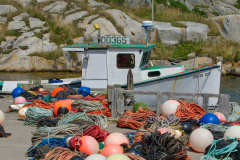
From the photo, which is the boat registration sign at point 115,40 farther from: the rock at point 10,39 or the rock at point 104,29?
the rock at point 10,39

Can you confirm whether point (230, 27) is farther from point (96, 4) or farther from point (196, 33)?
point (96, 4)

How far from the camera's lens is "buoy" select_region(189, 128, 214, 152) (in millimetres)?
5043

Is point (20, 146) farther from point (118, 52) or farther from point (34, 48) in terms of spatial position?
point (34, 48)

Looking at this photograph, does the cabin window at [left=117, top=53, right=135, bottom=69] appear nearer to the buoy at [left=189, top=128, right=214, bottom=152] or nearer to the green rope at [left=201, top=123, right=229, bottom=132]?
the green rope at [left=201, top=123, right=229, bottom=132]

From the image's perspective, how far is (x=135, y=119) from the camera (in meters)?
6.93

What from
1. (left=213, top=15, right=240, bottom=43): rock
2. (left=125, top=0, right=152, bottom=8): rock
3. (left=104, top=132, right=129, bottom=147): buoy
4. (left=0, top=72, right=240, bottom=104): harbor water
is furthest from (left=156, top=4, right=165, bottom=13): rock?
(left=104, top=132, right=129, bottom=147): buoy

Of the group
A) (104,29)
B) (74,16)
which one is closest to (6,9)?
(74,16)

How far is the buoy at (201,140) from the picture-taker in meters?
5.04

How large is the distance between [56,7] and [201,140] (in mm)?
27317

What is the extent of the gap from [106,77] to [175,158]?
6.62 meters

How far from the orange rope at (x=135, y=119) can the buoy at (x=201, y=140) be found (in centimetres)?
167

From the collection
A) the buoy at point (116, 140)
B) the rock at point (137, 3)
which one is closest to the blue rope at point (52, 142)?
the buoy at point (116, 140)

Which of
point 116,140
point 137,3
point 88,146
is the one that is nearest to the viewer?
point 88,146

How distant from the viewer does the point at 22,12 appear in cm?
2781
